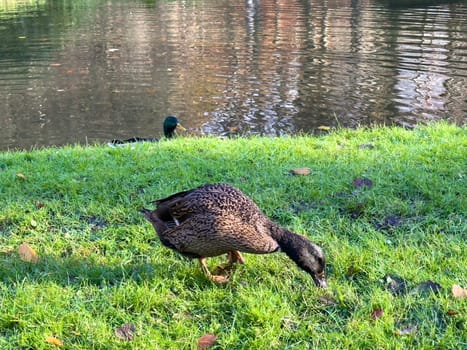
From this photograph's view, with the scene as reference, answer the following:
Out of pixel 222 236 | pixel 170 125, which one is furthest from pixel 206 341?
pixel 170 125

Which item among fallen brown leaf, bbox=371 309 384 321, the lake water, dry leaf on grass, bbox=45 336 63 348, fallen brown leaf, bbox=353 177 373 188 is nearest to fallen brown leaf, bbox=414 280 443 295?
fallen brown leaf, bbox=371 309 384 321

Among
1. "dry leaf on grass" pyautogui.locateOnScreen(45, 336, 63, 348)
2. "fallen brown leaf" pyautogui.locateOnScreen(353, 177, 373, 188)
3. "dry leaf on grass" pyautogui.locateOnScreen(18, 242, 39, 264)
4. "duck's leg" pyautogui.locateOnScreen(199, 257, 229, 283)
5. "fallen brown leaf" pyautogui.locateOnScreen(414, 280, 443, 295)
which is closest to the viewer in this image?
"dry leaf on grass" pyautogui.locateOnScreen(45, 336, 63, 348)

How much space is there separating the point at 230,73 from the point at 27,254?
10.0m

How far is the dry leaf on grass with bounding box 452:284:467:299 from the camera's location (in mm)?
2812

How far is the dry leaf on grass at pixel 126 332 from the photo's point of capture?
8.61 ft

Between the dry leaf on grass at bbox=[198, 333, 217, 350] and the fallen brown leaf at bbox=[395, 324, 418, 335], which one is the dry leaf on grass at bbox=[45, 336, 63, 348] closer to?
the dry leaf on grass at bbox=[198, 333, 217, 350]

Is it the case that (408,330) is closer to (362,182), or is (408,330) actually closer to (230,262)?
(230,262)

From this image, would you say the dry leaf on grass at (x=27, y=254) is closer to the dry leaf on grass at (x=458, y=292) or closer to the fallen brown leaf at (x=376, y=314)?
the fallen brown leaf at (x=376, y=314)

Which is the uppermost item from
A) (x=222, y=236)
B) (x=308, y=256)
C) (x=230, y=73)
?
(x=230, y=73)

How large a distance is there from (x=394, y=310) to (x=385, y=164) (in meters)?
2.21

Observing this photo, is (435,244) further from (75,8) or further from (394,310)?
(75,8)

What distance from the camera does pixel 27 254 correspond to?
3408mm

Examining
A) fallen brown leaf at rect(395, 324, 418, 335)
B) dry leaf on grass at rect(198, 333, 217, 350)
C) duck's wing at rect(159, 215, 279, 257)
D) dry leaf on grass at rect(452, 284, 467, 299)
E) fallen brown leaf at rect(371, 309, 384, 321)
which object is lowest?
dry leaf on grass at rect(198, 333, 217, 350)

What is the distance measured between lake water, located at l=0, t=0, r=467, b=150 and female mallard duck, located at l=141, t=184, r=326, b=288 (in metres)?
5.94
